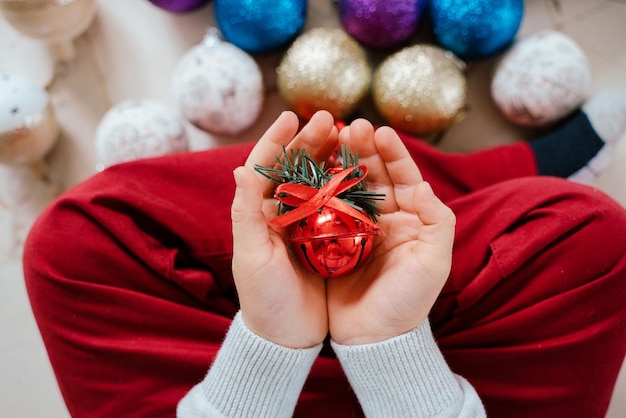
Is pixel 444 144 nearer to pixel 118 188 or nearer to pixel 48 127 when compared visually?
pixel 118 188

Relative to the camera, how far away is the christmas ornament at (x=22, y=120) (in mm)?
849

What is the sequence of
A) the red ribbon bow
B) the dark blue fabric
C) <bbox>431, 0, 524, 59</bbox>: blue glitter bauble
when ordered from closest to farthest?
the red ribbon bow → <bbox>431, 0, 524, 59</bbox>: blue glitter bauble → the dark blue fabric

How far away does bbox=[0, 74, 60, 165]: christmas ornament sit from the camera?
2.78ft

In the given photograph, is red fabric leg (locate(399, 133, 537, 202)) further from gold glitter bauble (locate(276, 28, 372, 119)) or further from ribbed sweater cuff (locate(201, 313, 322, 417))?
ribbed sweater cuff (locate(201, 313, 322, 417))

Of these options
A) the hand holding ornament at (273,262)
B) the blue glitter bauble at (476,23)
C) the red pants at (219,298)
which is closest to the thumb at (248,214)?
the hand holding ornament at (273,262)

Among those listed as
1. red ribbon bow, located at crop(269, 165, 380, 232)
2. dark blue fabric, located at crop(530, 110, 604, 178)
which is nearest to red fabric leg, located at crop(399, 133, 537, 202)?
dark blue fabric, located at crop(530, 110, 604, 178)

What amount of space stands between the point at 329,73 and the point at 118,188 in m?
0.35

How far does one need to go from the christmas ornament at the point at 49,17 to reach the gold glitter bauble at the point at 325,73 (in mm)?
343

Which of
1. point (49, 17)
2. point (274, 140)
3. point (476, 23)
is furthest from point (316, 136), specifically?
point (49, 17)

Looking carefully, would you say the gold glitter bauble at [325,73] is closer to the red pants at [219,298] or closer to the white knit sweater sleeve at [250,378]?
the red pants at [219,298]

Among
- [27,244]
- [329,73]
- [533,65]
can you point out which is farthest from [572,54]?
[27,244]

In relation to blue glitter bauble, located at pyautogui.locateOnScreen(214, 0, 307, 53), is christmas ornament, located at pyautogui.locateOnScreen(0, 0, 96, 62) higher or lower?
higher

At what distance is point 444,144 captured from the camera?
1004 millimetres

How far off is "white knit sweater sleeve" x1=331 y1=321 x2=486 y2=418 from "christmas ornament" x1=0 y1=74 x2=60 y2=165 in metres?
0.62
